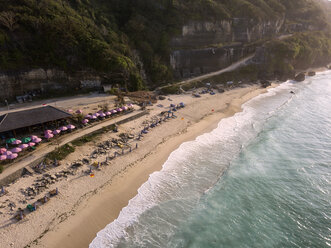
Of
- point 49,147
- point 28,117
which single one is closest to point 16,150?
point 49,147

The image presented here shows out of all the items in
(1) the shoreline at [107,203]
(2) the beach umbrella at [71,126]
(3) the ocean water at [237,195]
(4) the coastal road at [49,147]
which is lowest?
(3) the ocean water at [237,195]

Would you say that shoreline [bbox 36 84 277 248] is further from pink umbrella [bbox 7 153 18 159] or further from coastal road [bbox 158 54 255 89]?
coastal road [bbox 158 54 255 89]

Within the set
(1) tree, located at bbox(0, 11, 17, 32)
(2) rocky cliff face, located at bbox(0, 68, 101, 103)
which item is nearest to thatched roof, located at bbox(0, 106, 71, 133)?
(2) rocky cliff face, located at bbox(0, 68, 101, 103)

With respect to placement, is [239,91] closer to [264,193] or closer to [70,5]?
[264,193]

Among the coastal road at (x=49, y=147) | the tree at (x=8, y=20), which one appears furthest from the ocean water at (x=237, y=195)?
the tree at (x=8, y=20)

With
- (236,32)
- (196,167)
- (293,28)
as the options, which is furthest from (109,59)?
(293,28)

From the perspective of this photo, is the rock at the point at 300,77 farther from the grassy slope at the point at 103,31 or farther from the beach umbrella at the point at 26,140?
the beach umbrella at the point at 26,140
